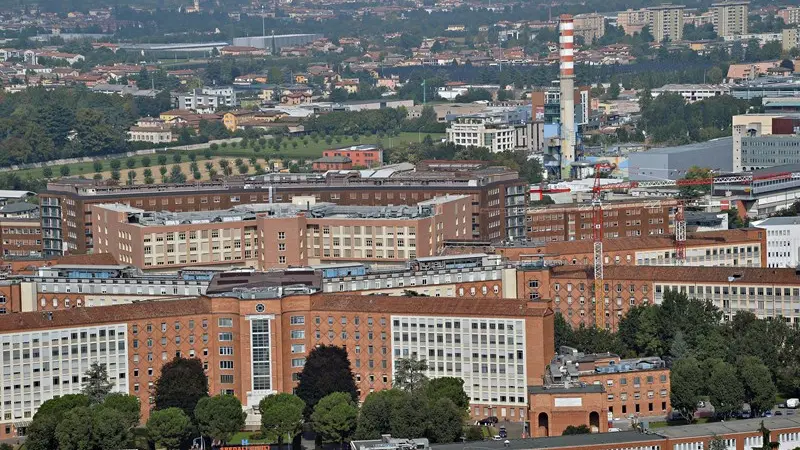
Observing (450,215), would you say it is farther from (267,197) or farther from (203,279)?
(203,279)

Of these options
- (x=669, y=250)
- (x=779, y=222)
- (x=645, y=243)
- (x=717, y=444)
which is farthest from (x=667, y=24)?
(x=717, y=444)

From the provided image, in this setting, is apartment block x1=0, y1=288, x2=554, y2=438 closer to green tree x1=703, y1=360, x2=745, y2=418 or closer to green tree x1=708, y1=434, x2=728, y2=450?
green tree x1=703, y1=360, x2=745, y2=418

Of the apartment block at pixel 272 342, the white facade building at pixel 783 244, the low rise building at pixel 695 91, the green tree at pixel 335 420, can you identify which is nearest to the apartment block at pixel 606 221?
the white facade building at pixel 783 244

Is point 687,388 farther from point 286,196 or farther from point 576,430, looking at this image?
point 286,196

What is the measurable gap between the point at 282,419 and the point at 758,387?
34.9ft

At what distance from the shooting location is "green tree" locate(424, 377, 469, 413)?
53.6 m

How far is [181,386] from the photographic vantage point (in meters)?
54.3

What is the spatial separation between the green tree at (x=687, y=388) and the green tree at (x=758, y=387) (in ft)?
3.21

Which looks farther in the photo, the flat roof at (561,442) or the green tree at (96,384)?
the green tree at (96,384)

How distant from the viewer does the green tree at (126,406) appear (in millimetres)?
52500

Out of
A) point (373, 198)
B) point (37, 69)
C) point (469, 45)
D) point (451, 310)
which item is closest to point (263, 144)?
point (373, 198)

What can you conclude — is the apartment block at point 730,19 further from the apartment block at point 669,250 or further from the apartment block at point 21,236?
the apartment block at point 669,250

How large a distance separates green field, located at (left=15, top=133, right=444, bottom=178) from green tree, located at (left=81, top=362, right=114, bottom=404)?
173ft

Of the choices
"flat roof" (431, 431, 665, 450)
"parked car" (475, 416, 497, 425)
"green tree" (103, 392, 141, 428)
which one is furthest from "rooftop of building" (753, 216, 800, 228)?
"green tree" (103, 392, 141, 428)
